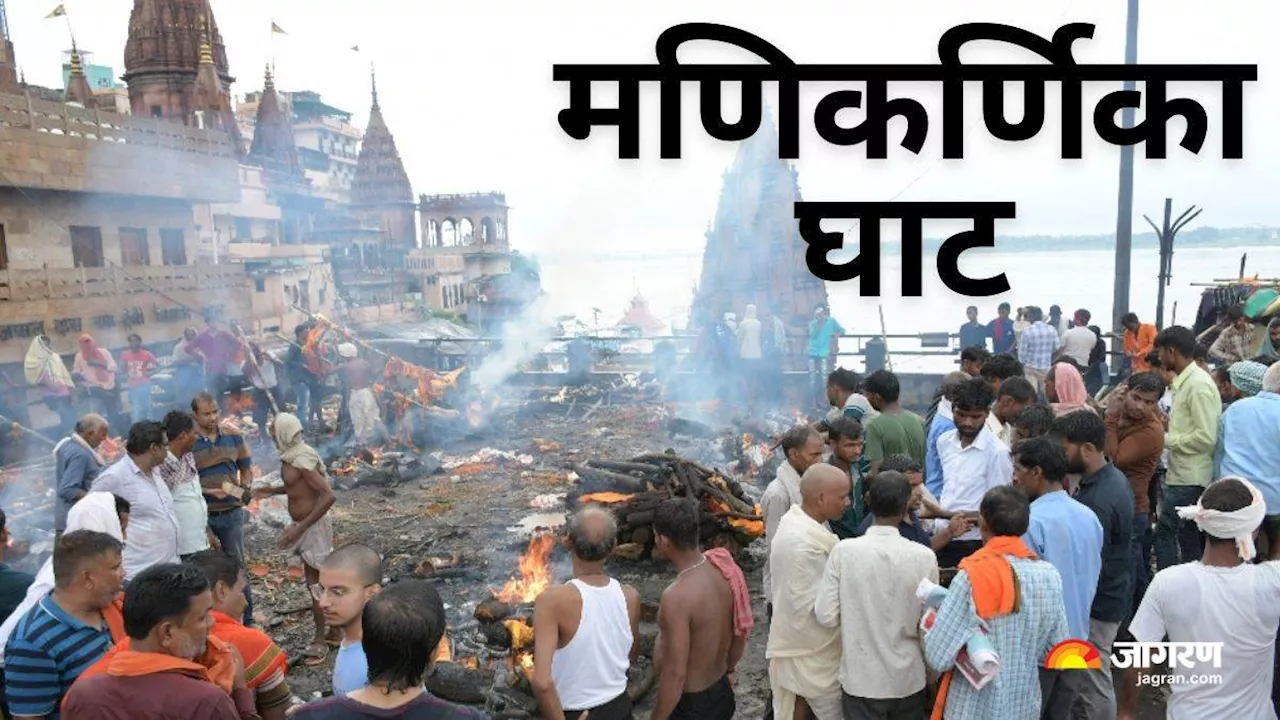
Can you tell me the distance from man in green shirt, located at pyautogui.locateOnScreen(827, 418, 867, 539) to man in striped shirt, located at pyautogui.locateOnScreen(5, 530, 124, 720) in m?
3.95

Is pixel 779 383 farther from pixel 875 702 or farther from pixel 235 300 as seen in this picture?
pixel 235 300

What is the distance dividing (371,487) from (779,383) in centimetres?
816

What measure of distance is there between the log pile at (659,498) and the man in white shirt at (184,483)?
12.2ft

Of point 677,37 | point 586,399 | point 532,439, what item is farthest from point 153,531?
point 586,399

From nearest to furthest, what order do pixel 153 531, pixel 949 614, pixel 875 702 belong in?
1. pixel 949 614
2. pixel 875 702
3. pixel 153 531

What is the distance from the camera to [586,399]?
678 inches

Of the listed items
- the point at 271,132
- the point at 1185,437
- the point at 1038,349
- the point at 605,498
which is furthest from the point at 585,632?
the point at 271,132

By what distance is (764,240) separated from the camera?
3559 centimetres

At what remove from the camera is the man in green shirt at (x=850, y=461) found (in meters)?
5.26

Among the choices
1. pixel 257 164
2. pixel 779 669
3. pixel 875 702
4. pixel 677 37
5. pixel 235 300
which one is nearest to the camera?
pixel 875 702

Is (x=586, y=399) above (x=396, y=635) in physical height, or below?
below

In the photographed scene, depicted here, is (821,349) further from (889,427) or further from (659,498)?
(889,427)

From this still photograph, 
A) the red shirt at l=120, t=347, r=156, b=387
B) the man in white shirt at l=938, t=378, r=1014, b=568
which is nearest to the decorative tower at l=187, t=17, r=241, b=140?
the red shirt at l=120, t=347, r=156, b=387

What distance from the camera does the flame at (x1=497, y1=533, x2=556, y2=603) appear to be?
7230 millimetres
